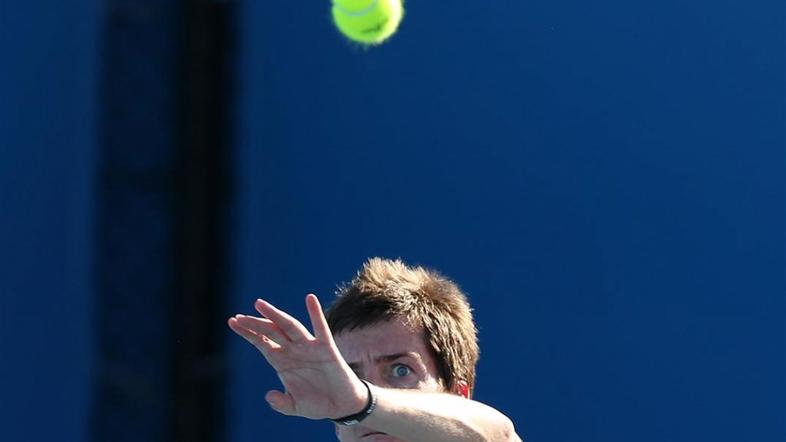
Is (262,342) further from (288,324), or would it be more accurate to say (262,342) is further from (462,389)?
(462,389)

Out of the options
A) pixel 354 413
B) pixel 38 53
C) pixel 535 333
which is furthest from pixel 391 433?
pixel 38 53

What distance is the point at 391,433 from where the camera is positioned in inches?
74.9

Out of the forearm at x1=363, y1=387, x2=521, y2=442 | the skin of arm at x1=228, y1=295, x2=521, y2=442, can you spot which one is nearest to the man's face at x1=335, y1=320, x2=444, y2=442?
the forearm at x1=363, y1=387, x2=521, y2=442

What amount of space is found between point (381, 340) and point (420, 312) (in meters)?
0.10

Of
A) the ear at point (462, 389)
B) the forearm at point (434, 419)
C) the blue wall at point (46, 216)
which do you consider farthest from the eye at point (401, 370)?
the blue wall at point (46, 216)

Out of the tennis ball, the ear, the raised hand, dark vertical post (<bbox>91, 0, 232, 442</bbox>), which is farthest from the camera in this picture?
dark vertical post (<bbox>91, 0, 232, 442</bbox>)

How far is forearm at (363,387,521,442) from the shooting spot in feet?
6.17

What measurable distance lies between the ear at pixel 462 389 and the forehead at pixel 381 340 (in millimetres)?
98

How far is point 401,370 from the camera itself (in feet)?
7.88

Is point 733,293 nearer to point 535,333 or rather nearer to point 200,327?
point 535,333

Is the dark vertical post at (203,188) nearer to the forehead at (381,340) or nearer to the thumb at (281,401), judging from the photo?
the forehead at (381,340)

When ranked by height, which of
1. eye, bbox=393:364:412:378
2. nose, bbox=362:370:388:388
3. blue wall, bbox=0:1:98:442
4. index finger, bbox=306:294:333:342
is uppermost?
blue wall, bbox=0:1:98:442

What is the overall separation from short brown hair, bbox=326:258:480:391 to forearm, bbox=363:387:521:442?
0.98 ft

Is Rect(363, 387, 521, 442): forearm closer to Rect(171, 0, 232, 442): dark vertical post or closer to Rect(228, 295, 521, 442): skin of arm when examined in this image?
Rect(228, 295, 521, 442): skin of arm
